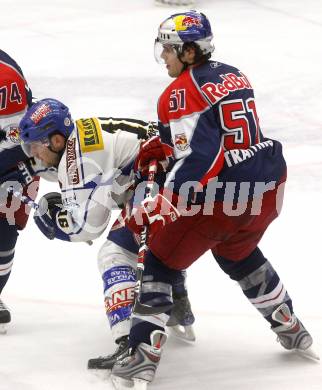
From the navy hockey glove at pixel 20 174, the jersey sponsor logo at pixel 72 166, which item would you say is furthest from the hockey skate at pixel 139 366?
the navy hockey glove at pixel 20 174

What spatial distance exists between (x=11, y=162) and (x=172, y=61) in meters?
0.87

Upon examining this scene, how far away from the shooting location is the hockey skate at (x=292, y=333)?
4.15 m

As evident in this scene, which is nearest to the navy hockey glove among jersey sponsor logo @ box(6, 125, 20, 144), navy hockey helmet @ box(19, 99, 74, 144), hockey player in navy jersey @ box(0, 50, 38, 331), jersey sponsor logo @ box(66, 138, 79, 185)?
hockey player in navy jersey @ box(0, 50, 38, 331)

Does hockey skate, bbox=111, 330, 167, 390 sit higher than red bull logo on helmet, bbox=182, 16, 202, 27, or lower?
lower

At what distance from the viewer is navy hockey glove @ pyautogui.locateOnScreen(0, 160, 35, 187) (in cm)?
447

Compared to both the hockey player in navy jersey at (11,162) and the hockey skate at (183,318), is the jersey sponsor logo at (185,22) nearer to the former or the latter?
the hockey player in navy jersey at (11,162)

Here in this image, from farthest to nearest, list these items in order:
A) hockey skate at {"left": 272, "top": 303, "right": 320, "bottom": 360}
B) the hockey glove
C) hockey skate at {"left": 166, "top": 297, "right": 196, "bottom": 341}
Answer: hockey skate at {"left": 166, "top": 297, "right": 196, "bottom": 341}
hockey skate at {"left": 272, "top": 303, "right": 320, "bottom": 360}
the hockey glove

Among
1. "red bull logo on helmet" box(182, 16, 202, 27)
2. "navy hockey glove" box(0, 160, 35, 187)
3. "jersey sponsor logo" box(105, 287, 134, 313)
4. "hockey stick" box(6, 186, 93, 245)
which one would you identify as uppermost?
"red bull logo on helmet" box(182, 16, 202, 27)

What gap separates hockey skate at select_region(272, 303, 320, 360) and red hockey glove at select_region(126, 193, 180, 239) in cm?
63

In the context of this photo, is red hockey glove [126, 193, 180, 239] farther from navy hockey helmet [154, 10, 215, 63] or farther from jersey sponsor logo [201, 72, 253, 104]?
navy hockey helmet [154, 10, 215, 63]

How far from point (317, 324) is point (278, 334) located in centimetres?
35

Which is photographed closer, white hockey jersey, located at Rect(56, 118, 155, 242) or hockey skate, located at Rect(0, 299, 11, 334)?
white hockey jersey, located at Rect(56, 118, 155, 242)

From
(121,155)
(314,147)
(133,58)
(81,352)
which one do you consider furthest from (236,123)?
(133,58)

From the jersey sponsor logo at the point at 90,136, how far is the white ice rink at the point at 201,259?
0.78 metres
